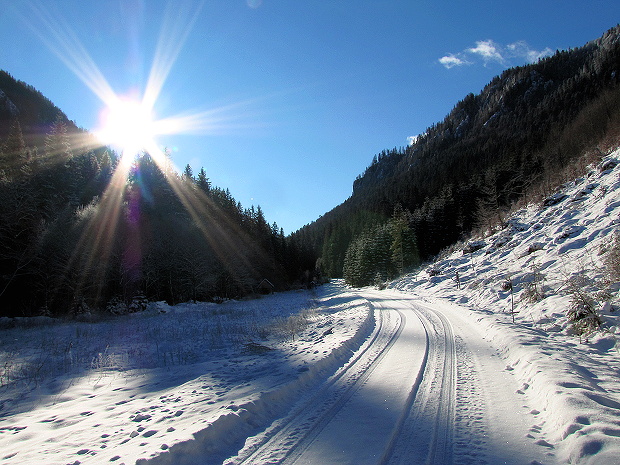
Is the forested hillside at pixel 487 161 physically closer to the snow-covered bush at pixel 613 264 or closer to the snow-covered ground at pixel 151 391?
the snow-covered bush at pixel 613 264

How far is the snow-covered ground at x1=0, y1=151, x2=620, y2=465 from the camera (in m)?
3.67

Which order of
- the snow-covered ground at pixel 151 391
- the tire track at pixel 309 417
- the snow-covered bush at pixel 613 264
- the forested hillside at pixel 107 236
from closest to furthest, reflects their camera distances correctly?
the tire track at pixel 309 417, the snow-covered ground at pixel 151 391, the snow-covered bush at pixel 613 264, the forested hillside at pixel 107 236

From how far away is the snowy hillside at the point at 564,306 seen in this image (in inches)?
157

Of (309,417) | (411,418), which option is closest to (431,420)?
(411,418)

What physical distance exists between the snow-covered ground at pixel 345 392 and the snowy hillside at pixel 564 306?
40mm

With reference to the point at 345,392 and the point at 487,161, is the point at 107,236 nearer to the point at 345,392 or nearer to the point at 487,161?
the point at 345,392

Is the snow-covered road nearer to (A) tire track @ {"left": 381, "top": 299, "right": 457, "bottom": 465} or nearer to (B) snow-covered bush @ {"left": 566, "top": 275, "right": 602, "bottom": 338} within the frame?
(A) tire track @ {"left": 381, "top": 299, "right": 457, "bottom": 465}

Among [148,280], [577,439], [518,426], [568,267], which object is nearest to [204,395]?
[518,426]

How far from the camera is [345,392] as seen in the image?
546cm

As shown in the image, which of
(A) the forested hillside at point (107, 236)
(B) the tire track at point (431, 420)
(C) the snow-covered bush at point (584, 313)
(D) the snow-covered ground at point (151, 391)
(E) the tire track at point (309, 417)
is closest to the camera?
(B) the tire track at point (431, 420)

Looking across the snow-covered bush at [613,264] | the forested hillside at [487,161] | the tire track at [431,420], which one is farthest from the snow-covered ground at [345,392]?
the forested hillside at [487,161]

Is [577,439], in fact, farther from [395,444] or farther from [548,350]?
[548,350]

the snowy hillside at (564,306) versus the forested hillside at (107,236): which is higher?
the forested hillside at (107,236)

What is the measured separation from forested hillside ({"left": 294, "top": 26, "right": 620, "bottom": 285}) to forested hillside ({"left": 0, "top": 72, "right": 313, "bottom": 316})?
28.1 m
